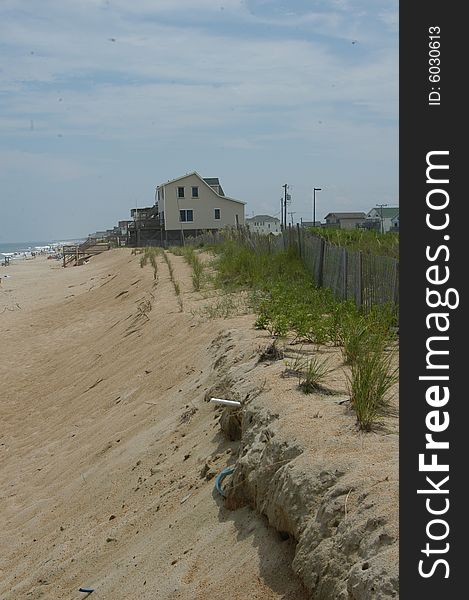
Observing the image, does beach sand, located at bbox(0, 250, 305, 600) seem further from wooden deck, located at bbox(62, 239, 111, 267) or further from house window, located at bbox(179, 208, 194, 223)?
wooden deck, located at bbox(62, 239, 111, 267)

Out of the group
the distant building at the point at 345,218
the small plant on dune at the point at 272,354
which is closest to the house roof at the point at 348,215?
the distant building at the point at 345,218

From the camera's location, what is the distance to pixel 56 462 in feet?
30.5

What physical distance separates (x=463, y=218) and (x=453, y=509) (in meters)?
1.17

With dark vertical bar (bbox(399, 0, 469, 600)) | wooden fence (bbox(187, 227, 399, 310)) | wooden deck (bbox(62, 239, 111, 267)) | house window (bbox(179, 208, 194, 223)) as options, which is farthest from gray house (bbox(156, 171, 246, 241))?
dark vertical bar (bbox(399, 0, 469, 600))

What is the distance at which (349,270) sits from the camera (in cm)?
1105

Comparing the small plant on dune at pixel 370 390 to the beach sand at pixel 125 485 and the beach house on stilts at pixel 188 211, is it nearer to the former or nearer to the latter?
the beach sand at pixel 125 485

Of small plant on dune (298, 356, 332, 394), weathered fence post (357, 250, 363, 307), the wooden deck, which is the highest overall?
weathered fence post (357, 250, 363, 307)

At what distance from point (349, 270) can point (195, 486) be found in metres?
5.73

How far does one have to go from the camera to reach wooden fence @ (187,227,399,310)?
9.59 meters

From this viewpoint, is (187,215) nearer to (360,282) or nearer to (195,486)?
(360,282)

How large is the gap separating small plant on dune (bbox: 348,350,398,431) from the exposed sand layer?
0.36 feet

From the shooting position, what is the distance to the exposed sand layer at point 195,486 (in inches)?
158

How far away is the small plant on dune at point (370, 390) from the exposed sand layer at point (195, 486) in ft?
0.36

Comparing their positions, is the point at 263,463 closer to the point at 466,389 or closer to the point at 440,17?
the point at 466,389
